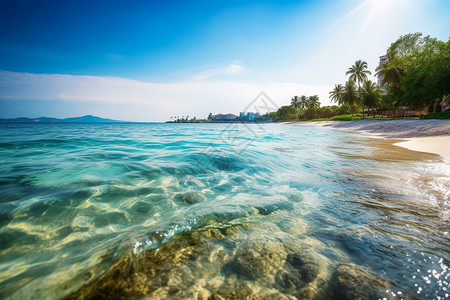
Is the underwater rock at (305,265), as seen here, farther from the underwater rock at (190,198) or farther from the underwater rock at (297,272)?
the underwater rock at (190,198)

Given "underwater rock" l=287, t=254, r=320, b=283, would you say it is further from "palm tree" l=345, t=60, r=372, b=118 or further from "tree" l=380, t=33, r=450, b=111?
"palm tree" l=345, t=60, r=372, b=118

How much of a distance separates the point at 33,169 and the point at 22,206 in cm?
299

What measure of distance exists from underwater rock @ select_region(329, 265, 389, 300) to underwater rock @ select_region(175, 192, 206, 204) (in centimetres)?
239

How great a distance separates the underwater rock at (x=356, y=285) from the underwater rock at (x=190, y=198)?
2387 millimetres

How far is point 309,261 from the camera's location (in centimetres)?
188

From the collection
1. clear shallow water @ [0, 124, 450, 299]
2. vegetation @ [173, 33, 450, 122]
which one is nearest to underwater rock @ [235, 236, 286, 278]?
clear shallow water @ [0, 124, 450, 299]

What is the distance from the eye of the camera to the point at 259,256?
197 centimetres

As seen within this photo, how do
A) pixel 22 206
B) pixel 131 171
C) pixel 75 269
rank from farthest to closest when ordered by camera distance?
1. pixel 131 171
2. pixel 22 206
3. pixel 75 269

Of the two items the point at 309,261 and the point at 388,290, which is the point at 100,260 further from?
the point at 388,290

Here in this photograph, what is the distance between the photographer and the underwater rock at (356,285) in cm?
146

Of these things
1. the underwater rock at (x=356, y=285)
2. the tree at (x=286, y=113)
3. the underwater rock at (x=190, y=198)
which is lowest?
the underwater rock at (x=190, y=198)

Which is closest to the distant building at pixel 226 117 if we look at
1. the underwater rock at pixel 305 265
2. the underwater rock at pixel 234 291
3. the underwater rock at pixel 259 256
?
the underwater rock at pixel 259 256

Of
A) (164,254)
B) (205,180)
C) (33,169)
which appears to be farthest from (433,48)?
(33,169)

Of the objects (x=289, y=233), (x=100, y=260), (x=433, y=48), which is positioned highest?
(x=433, y=48)
